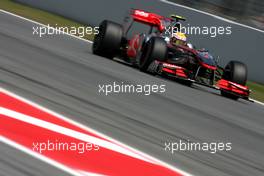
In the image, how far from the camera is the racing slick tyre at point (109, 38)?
42.7 feet

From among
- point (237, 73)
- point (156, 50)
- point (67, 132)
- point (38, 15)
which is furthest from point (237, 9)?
point (67, 132)

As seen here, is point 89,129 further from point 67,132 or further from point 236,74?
point 236,74

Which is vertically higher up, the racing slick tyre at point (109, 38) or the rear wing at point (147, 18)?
the rear wing at point (147, 18)

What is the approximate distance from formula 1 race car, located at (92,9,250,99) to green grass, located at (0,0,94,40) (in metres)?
4.47

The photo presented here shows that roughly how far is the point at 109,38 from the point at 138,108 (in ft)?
14.7

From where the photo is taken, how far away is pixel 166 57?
12117 mm

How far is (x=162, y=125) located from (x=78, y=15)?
1205cm

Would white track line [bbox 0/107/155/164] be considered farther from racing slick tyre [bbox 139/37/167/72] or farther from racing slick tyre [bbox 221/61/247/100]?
racing slick tyre [bbox 221/61/247/100]

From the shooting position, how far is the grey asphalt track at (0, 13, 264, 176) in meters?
6.88

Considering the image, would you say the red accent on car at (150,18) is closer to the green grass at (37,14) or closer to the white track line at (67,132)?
the green grass at (37,14)

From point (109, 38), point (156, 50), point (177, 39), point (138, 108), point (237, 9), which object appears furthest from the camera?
point (237, 9)

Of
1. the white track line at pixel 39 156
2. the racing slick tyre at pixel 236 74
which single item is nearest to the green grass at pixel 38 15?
the racing slick tyre at pixel 236 74

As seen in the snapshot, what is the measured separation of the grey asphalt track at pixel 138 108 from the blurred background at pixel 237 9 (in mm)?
4348

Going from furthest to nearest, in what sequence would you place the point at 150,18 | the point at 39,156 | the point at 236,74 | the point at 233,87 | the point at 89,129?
the point at 150,18 → the point at 236,74 → the point at 233,87 → the point at 89,129 → the point at 39,156
